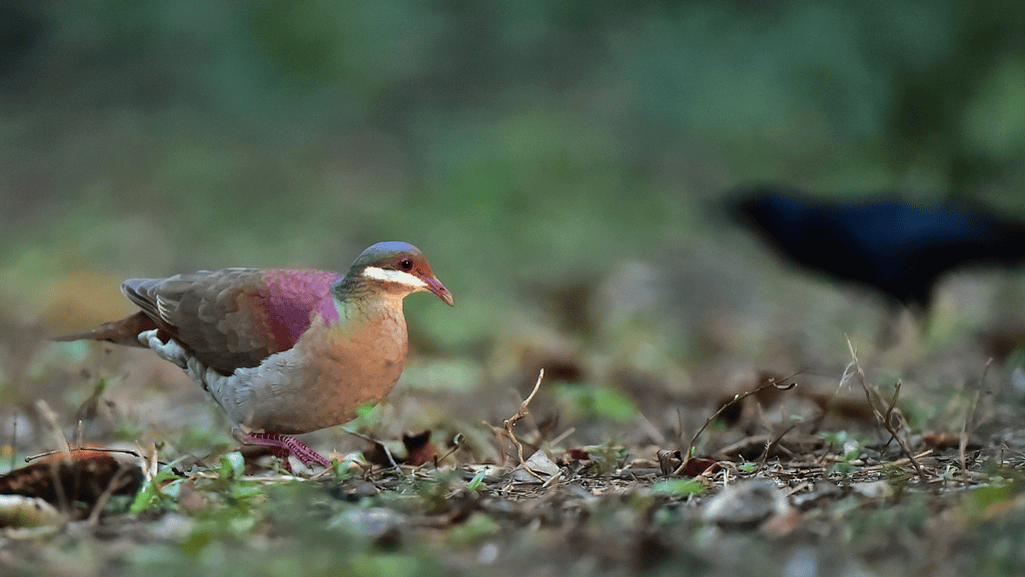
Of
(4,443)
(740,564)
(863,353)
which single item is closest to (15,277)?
(4,443)

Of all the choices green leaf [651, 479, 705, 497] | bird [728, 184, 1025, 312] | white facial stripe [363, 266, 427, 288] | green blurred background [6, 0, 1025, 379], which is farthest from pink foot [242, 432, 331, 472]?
bird [728, 184, 1025, 312]

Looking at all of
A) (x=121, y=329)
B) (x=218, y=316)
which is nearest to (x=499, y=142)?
(x=121, y=329)

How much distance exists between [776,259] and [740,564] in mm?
6796

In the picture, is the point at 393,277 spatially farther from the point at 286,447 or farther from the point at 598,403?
the point at 598,403

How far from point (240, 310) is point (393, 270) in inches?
18.6

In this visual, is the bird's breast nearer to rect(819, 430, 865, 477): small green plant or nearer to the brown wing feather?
the brown wing feather

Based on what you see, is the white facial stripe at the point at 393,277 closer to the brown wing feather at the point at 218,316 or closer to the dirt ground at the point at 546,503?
the brown wing feather at the point at 218,316

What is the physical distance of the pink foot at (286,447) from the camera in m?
3.01

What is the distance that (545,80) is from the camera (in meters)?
12.7

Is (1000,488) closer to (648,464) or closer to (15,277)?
(648,464)

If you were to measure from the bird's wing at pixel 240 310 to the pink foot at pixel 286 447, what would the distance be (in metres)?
0.22

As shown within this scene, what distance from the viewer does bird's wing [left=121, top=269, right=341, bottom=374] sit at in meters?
2.94

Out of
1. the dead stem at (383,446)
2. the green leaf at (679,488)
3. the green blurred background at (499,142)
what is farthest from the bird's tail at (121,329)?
the green blurred background at (499,142)

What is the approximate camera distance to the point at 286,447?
3043 mm
